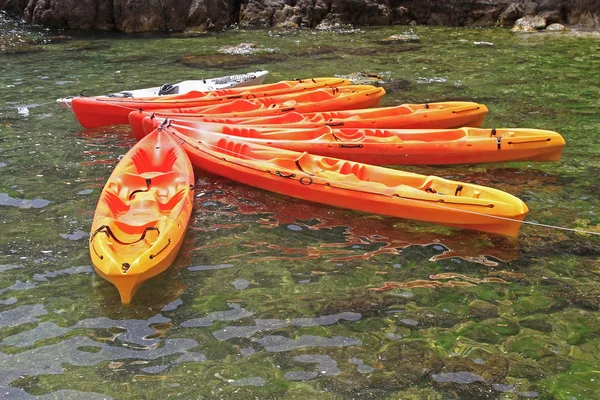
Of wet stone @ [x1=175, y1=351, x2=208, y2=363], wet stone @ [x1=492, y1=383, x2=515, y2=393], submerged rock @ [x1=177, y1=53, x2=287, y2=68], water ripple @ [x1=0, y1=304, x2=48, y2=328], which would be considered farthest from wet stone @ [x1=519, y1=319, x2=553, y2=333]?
submerged rock @ [x1=177, y1=53, x2=287, y2=68]

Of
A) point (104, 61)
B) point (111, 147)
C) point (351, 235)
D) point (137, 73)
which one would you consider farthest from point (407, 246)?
point (104, 61)

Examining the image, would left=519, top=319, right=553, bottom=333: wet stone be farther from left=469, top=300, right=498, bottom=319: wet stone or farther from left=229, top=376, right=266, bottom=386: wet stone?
left=229, top=376, right=266, bottom=386: wet stone

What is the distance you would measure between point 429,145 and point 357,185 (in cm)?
201

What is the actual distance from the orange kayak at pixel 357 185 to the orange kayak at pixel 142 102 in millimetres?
2033

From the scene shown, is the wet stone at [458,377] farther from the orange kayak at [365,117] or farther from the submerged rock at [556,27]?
the submerged rock at [556,27]

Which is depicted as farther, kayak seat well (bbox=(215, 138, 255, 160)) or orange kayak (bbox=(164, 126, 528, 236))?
kayak seat well (bbox=(215, 138, 255, 160))

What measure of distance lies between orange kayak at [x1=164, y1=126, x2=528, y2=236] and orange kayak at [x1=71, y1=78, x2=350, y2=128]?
2.03m

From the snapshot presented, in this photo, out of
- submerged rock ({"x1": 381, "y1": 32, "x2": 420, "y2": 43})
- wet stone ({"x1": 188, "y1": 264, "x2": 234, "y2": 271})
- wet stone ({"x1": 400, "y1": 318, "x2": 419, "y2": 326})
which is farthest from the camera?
submerged rock ({"x1": 381, "y1": 32, "x2": 420, "y2": 43})

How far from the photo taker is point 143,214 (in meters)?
6.32

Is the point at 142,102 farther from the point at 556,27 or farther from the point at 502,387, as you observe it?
the point at 556,27

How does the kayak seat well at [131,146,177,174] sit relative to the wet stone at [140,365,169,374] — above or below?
above

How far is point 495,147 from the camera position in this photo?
8.34 metres

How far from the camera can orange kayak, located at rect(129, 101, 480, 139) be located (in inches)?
367

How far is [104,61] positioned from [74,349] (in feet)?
42.5
